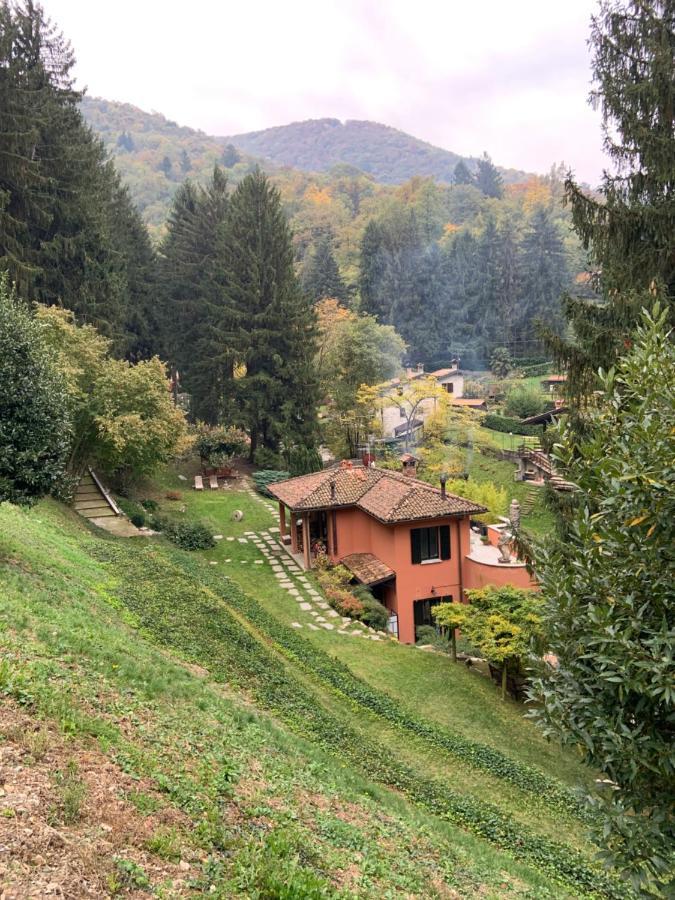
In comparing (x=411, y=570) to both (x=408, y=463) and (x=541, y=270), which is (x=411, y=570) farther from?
(x=541, y=270)

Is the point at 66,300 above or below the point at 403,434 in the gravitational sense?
above

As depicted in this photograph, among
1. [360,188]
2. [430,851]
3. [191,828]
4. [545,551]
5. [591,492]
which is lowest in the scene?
[430,851]

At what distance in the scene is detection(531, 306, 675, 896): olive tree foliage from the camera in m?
4.36

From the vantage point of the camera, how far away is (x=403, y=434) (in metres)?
41.9

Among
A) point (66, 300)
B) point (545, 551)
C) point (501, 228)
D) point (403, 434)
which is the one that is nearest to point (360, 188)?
point (501, 228)

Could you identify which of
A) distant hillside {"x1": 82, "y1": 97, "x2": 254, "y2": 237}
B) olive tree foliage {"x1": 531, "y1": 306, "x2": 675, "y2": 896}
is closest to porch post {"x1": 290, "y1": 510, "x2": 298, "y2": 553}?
olive tree foliage {"x1": 531, "y1": 306, "x2": 675, "y2": 896}

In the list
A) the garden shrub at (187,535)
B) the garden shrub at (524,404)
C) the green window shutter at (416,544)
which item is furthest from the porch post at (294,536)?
the garden shrub at (524,404)

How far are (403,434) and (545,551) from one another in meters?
36.4

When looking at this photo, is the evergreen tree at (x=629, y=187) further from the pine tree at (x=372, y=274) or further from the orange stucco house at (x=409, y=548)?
the pine tree at (x=372, y=274)

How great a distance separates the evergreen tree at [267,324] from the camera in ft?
118

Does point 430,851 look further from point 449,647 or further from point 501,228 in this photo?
point 501,228

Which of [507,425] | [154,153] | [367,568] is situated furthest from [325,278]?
[154,153]

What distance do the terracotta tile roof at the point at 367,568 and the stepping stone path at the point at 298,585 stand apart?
1.54 meters

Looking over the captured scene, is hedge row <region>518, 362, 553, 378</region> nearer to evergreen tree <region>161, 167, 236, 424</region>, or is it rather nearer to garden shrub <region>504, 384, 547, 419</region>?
garden shrub <region>504, 384, 547, 419</region>
